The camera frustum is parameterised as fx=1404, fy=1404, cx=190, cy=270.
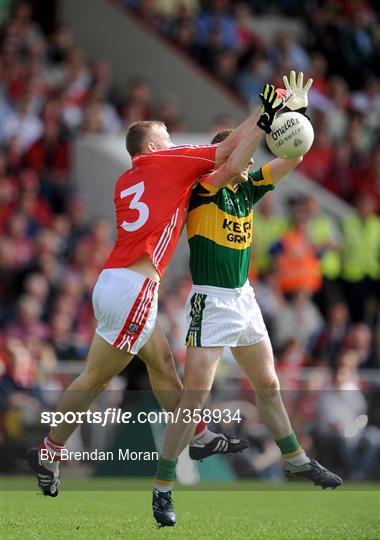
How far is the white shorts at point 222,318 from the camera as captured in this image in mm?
9211

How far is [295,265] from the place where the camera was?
16328 millimetres

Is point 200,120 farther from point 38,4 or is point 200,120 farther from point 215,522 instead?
point 215,522

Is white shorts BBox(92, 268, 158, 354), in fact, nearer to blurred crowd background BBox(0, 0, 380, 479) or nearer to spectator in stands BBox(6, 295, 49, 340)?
blurred crowd background BBox(0, 0, 380, 479)

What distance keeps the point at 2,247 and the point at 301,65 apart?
255 inches

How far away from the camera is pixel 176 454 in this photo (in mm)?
9102

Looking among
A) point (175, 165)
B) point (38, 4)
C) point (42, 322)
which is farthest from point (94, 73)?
point (175, 165)

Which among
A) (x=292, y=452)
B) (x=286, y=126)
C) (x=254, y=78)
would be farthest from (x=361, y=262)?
(x=286, y=126)

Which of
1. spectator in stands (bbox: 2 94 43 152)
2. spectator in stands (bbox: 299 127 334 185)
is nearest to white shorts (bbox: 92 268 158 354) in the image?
spectator in stands (bbox: 2 94 43 152)

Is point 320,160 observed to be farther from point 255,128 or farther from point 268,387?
→ point 255,128

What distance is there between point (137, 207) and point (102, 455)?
8.03 ft

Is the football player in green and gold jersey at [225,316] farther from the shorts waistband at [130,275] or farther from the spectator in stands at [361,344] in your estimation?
the spectator in stands at [361,344]

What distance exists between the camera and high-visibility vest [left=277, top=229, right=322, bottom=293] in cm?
1630

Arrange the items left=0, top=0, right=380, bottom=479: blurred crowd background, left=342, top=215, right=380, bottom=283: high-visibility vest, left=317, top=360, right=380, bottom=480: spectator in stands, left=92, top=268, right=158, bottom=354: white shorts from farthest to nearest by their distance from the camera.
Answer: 1. left=342, top=215, right=380, bottom=283: high-visibility vest
2. left=0, top=0, right=380, bottom=479: blurred crowd background
3. left=317, top=360, right=380, bottom=480: spectator in stands
4. left=92, top=268, right=158, bottom=354: white shorts

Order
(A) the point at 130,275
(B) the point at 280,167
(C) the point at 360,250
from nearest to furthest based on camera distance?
1. (A) the point at 130,275
2. (B) the point at 280,167
3. (C) the point at 360,250
